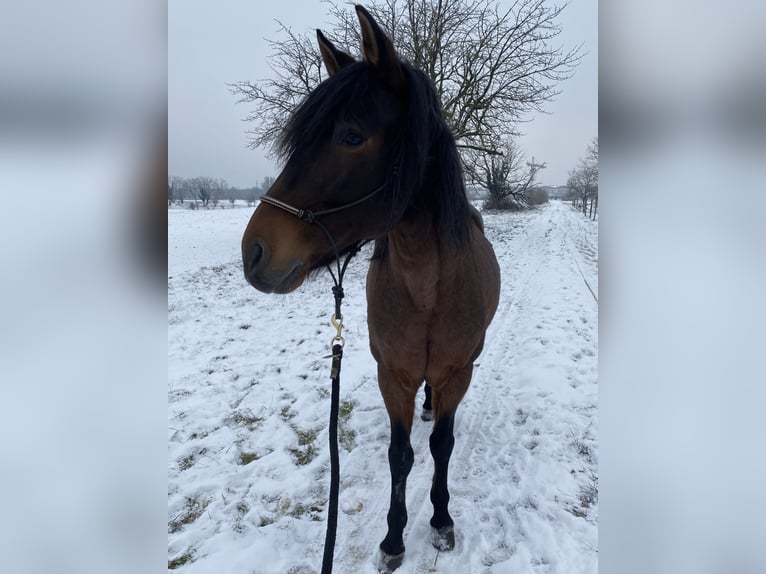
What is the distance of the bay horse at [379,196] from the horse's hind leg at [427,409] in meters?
1.55

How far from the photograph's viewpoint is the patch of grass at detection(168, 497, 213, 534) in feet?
7.94

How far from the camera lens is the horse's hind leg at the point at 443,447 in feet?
7.72

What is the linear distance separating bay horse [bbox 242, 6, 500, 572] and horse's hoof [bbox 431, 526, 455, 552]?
32cm

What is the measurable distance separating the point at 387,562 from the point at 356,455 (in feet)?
3.16

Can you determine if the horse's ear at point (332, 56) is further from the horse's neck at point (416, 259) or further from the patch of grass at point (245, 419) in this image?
the patch of grass at point (245, 419)

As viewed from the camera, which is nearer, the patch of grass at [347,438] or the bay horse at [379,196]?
the bay horse at [379,196]

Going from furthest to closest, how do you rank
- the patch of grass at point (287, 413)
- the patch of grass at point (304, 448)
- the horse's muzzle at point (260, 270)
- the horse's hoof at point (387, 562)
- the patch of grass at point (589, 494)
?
the patch of grass at point (287, 413) < the patch of grass at point (304, 448) < the patch of grass at point (589, 494) < the horse's hoof at point (387, 562) < the horse's muzzle at point (260, 270)

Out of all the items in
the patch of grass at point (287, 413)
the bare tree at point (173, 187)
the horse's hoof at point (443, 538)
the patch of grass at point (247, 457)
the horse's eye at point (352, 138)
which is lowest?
the horse's hoof at point (443, 538)

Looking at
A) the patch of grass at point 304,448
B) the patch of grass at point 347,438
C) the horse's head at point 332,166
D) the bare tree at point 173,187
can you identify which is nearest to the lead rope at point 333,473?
the horse's head at point 332,166

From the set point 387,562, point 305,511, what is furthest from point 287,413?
point 387,562
